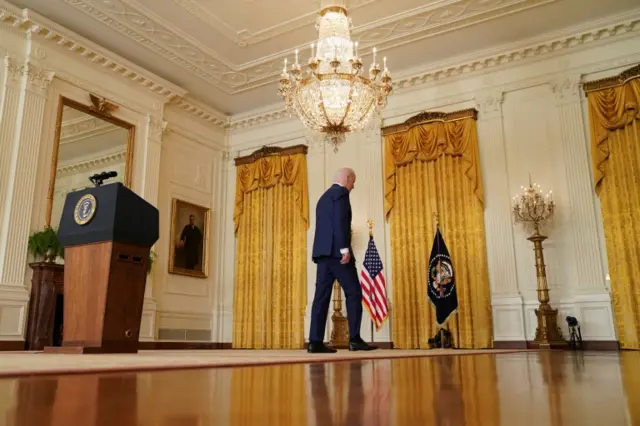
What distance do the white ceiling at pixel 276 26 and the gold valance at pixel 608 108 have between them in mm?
957

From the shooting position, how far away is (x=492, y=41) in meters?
7.68

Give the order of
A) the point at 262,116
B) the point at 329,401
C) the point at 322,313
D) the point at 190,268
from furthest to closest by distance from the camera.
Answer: the point at 262,116, the point at 190,268, the point at 322,313, the point at 329,401

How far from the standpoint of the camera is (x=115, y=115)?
804 cm

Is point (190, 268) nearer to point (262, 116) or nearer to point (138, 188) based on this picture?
point (138, 188)

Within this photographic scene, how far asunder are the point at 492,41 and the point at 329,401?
8030 mm

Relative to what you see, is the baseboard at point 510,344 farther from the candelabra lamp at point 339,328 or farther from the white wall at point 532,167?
the candelabra lamp at point 339,328

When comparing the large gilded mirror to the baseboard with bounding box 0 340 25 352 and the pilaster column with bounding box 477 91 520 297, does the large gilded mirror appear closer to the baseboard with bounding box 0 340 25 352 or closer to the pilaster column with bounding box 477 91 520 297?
the baseboard with bounding box 0 340 25 352

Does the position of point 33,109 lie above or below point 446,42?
below

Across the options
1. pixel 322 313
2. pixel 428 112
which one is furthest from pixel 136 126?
pixel 322 313

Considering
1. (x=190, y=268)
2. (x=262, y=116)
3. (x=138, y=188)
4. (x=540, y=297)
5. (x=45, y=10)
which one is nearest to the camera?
(x=540, y=297)

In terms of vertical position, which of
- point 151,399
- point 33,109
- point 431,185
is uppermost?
point 33,109

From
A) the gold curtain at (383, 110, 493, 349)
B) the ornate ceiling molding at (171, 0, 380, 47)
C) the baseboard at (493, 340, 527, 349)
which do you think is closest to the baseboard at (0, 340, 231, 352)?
the gold curtain at (383, 110, 493, 349)

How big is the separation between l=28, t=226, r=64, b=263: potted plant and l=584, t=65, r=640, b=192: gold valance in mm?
6986

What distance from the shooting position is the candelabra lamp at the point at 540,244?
20.7 ft
